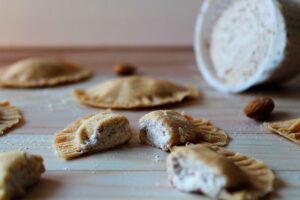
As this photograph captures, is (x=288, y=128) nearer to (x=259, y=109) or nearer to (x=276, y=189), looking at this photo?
(x=259, y=109)

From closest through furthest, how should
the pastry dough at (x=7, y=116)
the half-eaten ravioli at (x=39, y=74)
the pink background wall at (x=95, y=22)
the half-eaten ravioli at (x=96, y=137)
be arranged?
the half-eaten ravioli at (x=96, y=137) < the pastry dough at (x=7, y=116) < the half-eaten ravioli at (x=39, y=74) < the pink background wall at (x=95, y=22)

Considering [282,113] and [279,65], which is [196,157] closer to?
[282,113]

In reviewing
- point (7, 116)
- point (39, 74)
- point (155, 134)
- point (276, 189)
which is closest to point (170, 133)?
point (155, 134)

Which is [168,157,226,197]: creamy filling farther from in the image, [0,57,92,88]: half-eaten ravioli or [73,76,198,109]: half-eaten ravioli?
[0,57,92,88]: half-eaten ravioli

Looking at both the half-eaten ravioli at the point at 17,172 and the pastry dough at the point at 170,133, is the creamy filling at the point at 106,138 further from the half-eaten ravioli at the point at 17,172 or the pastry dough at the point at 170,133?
the half-eaten ravioli at the point at 17,172

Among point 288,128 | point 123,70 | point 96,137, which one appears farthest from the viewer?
point 123,70

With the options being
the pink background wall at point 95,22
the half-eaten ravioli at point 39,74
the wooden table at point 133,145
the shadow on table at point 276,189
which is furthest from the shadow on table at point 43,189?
the pink background wall at point 95,22

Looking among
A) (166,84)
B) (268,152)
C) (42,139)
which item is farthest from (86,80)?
(268,152)
